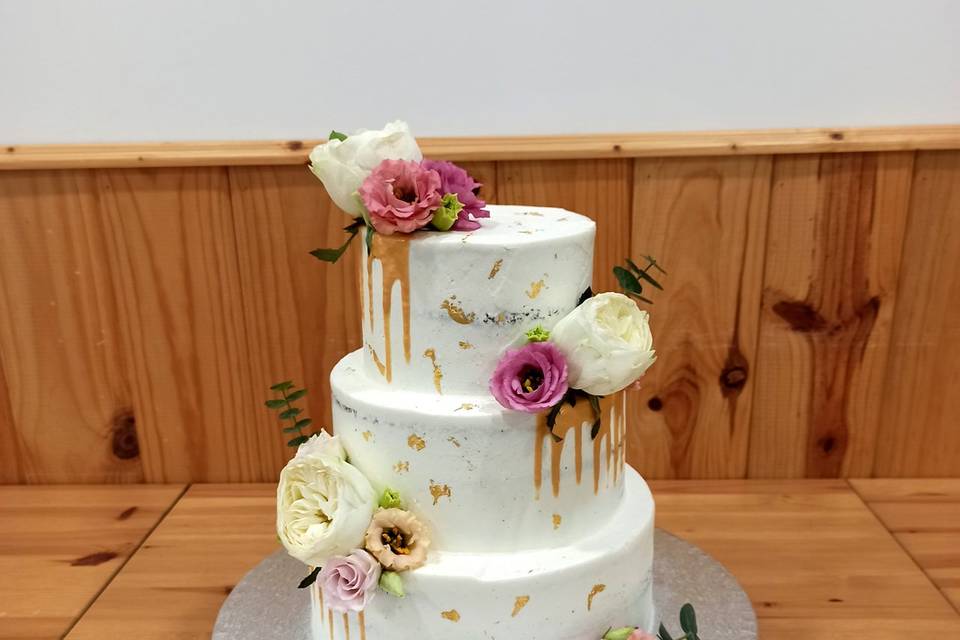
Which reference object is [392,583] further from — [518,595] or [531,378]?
[531,378]

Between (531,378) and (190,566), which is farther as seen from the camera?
(190,566)

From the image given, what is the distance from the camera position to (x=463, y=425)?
2.45 feet

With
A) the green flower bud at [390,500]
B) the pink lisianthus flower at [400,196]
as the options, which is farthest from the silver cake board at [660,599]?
the pink lisianthus flower at [400,196]

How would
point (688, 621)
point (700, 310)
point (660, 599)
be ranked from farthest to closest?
point (700, 310) < point (660, 599) < point (688, 621)

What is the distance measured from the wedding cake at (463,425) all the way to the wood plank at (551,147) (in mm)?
342

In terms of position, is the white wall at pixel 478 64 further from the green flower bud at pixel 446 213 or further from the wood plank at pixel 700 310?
the green flower bud at pixel 446 213

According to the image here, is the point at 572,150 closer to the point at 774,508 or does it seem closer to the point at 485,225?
the point at 485,225

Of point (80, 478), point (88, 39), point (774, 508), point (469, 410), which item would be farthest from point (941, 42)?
point (80, 478)

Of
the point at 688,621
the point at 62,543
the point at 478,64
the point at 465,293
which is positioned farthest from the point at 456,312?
the point at 62,543

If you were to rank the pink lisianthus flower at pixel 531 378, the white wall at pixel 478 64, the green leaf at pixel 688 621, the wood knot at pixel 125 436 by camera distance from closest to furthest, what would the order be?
the pink lisianthus flower at pixel 531 378, the green leaf at pixel 688 621, the white wall at pixel 478 64, the wood knot at pixel 125 436

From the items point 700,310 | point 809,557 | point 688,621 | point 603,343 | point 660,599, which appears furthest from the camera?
point 700,310

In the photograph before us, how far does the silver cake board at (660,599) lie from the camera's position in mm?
928

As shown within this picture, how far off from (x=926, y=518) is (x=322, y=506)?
91 cm

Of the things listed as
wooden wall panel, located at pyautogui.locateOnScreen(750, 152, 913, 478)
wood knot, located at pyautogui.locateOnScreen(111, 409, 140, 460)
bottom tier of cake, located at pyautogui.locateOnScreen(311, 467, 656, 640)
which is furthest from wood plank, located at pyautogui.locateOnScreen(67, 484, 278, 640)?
wooden wall panel, located at pyautogui.locateOnScreen(750, 152, 913, 478)
